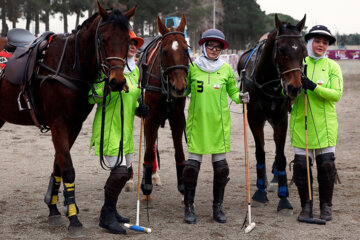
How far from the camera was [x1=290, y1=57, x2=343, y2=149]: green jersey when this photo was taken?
5.21 m

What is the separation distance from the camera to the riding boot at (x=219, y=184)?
5117 millimetres

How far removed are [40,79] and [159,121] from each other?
1.66m

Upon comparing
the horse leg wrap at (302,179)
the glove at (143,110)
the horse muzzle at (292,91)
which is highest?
the horse muzzle at (292,91)

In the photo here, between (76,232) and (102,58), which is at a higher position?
(102,58)

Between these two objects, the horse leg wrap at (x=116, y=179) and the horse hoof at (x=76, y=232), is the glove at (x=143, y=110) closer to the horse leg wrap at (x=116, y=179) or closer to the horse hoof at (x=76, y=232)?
the horse leg wrap at (x=116, y=179)

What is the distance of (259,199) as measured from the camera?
5.97 m

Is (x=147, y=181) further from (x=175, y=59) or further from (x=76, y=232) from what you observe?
(x=175, y=59)

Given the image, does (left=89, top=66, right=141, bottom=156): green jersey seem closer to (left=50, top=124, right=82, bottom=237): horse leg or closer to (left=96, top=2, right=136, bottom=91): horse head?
(left=50, top=124, right=82, bottom=237): horse leg

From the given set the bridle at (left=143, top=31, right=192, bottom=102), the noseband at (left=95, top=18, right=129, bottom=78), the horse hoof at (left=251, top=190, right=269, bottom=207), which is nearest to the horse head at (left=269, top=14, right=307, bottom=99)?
the bridle at (left=143, top=31, right=192, bottom=102)

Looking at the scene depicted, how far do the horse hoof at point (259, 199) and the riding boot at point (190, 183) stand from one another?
1.04 meters

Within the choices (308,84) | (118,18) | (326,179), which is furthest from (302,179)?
(118,18)

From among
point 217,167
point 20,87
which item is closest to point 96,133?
point 20,87

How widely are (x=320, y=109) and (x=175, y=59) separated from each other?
175 cm

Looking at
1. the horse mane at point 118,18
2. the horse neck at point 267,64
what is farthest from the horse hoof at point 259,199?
the horse mane at point 118,18
